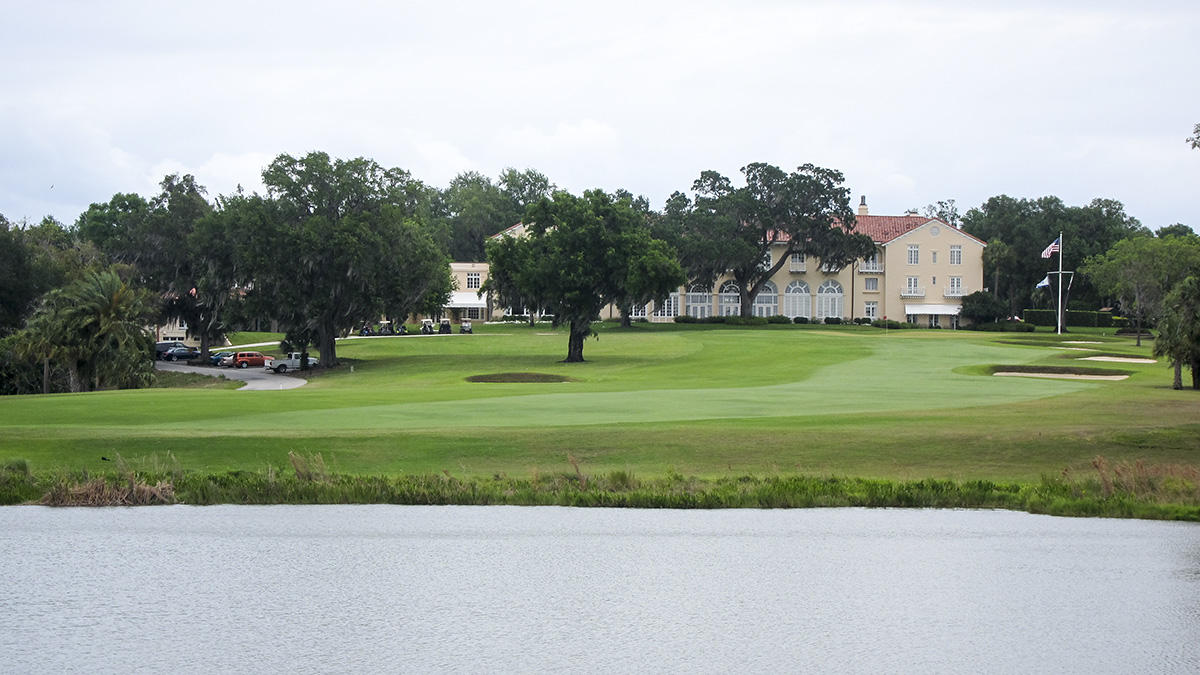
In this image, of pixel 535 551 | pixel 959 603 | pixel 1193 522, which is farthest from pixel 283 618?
pixel 1193 522

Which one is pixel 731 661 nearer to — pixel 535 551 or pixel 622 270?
pixel 535 551

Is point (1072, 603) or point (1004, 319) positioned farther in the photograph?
point (1004, 319)

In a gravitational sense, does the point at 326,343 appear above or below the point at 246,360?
above

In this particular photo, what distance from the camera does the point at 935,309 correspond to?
4161 inches

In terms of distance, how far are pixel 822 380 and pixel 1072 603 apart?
1323 inches

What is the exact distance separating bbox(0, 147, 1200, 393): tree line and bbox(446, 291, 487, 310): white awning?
2330 centimetres

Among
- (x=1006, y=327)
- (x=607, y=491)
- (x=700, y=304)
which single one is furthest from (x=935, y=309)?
(x=607, y=491)

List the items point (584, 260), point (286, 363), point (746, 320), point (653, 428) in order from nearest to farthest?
point (653, 428) → point (584, 260) → point (286, 363) → point (746, 320)

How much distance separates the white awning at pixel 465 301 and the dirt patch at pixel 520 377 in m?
60.3

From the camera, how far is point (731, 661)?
873 centimetres

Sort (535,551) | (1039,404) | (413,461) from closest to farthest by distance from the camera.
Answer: (535,551)
(413,461)
(1039,404)

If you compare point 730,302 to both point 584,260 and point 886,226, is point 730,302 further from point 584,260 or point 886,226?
point 584,260

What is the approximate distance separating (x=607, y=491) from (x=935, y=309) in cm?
9553

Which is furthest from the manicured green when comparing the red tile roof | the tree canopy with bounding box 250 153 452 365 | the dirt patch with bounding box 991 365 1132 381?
the red tile roof
